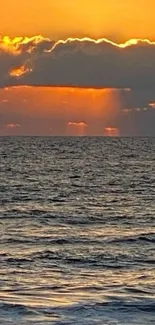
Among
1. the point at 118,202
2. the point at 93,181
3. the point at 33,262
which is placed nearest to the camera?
the point at 33,262

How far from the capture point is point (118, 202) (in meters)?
50.9

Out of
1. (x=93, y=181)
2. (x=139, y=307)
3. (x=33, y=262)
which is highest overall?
(x=93, y=181)

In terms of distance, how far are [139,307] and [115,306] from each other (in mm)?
621

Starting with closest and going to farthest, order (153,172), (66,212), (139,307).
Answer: (139,307), (66,212), (153,172)

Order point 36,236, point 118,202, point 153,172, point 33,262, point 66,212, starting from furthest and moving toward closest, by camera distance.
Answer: point 153,172, point 118,202, point 66,212, point 36,236, point 33,262

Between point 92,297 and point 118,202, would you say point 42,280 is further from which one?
point 118,202

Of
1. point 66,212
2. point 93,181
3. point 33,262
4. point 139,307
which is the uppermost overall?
→ point 93,181

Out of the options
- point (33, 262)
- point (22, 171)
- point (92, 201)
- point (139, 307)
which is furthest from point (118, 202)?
point (22, 171)

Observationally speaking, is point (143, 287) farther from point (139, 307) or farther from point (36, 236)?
point (36, 236)

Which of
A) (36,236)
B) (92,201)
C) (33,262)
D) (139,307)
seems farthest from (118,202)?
(139,307)

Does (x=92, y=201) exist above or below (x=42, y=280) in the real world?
above

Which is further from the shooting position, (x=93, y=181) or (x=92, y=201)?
(x=93, y=181)

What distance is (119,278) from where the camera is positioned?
22375 millimetres

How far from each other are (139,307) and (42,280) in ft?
14.0
